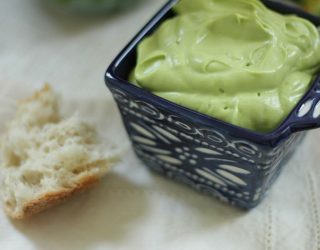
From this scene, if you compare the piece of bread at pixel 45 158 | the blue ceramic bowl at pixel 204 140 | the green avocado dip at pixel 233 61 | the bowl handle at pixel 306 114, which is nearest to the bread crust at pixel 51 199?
the piece of bread at pixel 45 158

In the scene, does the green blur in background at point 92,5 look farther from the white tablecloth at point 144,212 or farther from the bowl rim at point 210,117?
the bowl rim at point 210,117

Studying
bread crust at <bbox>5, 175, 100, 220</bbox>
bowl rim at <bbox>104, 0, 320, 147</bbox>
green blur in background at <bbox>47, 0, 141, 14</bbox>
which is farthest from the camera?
green blur in background at <bbox>47, 0, 141, 14</bbox>

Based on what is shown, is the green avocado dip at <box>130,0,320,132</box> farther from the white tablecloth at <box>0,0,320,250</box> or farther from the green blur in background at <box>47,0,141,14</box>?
the green blur in background at <box>47,0,141,14</box>

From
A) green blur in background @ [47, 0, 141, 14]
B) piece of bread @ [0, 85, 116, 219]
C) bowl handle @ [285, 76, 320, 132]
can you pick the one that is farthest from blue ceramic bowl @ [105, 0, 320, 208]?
green blur in background @ [47, 0, 141, 14]

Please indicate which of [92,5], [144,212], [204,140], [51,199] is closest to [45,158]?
[51,199]

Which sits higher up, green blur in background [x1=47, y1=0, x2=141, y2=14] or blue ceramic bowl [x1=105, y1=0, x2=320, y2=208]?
green blur in background [x1=47, y1=0, x2=141, y2=14]

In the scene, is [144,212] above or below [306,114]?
below

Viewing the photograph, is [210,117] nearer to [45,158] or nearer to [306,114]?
[306,114]
